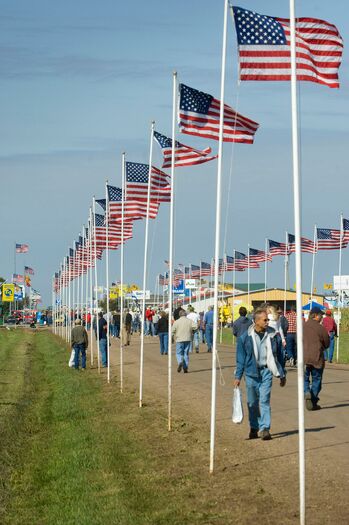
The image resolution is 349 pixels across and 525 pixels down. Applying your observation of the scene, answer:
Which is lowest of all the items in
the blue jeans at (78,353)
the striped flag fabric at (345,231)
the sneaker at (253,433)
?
the sneaker at (253,433)

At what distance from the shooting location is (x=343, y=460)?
14.6m

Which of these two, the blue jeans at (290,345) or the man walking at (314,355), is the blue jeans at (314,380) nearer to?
the man walking at (314,355)

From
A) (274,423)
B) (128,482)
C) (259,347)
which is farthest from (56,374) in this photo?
(128,482)

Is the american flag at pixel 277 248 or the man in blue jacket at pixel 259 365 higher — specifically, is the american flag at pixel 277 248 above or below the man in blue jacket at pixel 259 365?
above

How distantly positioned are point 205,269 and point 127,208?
48480mm

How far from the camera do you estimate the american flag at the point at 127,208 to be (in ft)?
91.6

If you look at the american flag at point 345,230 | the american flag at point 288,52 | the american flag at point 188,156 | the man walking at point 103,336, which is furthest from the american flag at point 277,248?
the american flag at point 288,52

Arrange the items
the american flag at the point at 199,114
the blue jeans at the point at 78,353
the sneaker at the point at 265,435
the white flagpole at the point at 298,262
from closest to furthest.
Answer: the white flagpole at the point at 298,262, the sneaker at the point at 265,435, the american flag at the point at 199,114, the blue jeans at the point at 78,353

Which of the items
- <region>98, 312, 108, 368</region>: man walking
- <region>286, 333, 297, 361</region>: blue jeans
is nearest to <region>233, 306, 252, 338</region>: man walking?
<region>286, 333, 297, 361</region>: blue jeans

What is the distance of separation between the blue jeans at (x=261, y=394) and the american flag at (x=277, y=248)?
3915 centimetres

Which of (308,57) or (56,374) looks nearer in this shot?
(308,57)

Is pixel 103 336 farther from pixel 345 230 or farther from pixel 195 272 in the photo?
pixel 195 272

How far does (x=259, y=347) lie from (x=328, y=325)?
20.9 metres

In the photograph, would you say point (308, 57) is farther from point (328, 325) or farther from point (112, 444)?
point (328, 325)
